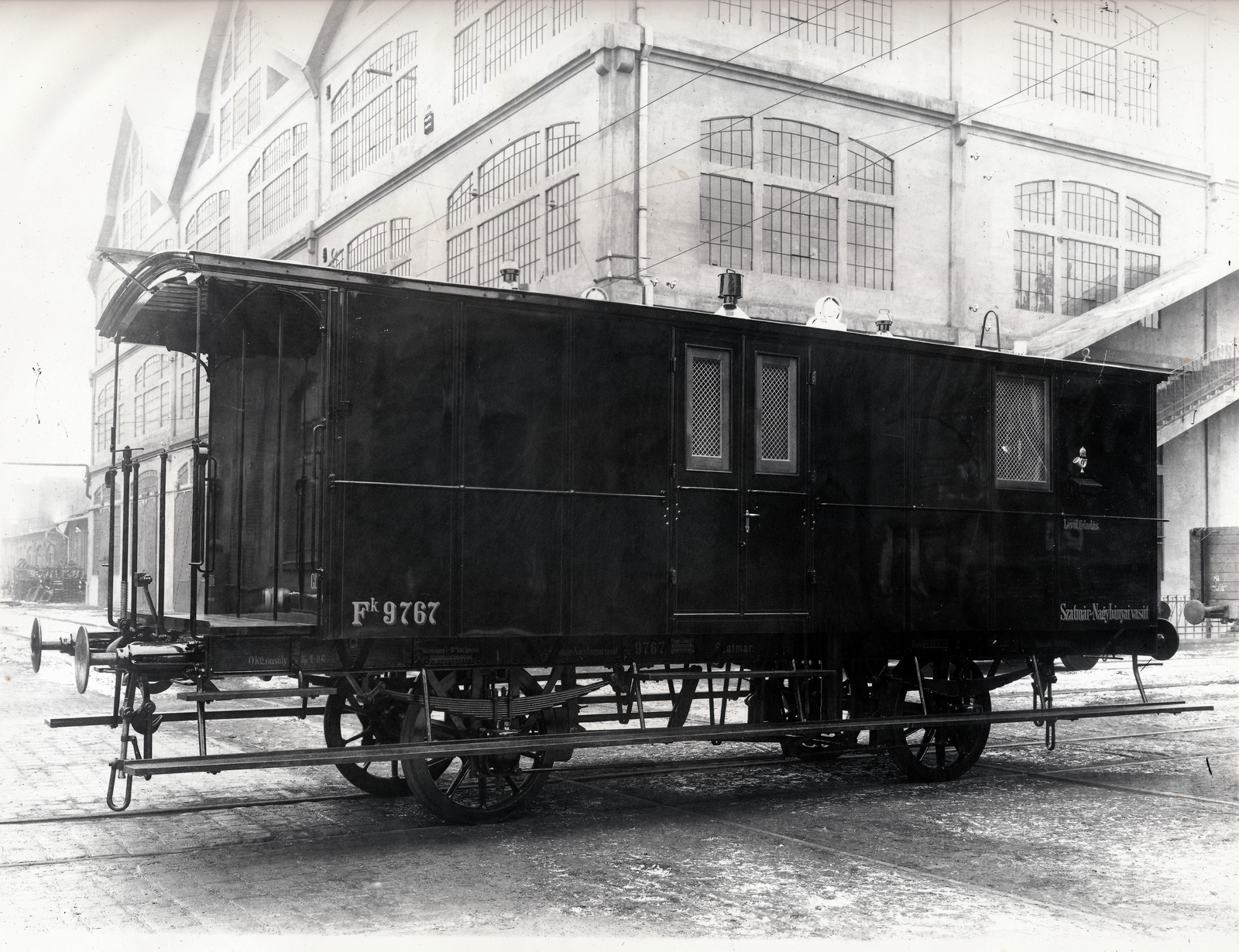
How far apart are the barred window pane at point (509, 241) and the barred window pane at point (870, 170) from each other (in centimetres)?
663

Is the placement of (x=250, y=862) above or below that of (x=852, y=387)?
below

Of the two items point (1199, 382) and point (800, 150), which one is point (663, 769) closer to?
point (800, 150)

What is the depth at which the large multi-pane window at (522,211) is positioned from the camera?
20.8 meters

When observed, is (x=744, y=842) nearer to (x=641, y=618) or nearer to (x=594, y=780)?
(x=641, y=618)

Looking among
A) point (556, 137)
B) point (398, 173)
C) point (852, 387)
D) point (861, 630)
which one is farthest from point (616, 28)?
point (861, 630)

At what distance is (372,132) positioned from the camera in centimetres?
2197

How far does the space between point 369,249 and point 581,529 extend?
15948 mm

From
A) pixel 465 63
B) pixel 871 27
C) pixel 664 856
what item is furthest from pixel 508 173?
pixel 664 856

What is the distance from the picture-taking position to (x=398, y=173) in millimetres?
22438

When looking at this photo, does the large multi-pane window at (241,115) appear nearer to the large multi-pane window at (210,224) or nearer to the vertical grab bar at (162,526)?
the large multi-pane window at (210,224)

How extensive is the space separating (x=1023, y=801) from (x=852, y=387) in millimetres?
3505

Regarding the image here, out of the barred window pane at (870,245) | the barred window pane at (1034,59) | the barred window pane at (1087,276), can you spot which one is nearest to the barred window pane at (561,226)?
the barred window pane at (870,245)

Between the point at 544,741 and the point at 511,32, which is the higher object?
the point at 511,32

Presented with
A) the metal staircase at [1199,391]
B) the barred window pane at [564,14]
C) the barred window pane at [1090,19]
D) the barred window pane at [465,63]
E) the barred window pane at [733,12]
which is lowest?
the metal staircase at [1199,391]
